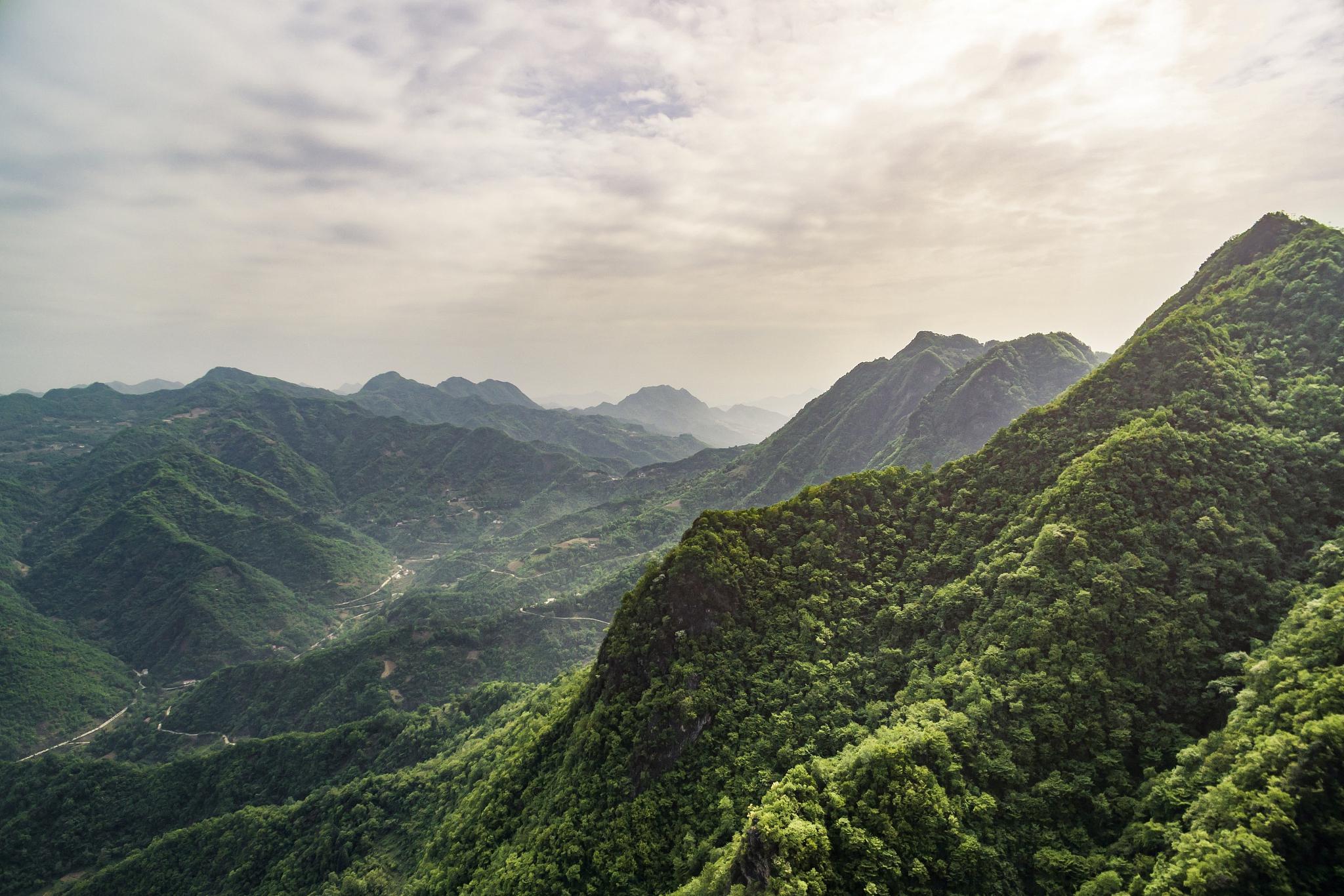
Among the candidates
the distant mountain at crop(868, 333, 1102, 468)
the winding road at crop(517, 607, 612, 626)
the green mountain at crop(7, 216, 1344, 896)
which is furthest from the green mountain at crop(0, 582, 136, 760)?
the distant mountain at crop(868, 333, 1102, 468)

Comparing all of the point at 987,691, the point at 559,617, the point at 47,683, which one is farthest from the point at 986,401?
the point at 47,683

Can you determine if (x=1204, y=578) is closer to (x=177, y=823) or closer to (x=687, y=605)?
(x=687, y=605)

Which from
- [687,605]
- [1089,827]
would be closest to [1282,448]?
[1089,827]

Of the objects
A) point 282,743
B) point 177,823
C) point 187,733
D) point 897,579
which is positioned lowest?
point 187,733

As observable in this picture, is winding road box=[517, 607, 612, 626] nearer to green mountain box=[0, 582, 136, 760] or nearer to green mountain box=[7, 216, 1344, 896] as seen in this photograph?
green mountain box=[7, 216, 1344, 896]

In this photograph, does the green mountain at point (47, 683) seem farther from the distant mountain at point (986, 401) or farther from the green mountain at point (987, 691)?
the distant mountain at point (986, 401)

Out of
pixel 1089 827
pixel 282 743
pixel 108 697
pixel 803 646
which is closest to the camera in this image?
pixel 1089 827

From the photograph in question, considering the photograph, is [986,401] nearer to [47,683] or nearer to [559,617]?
[559,617]
